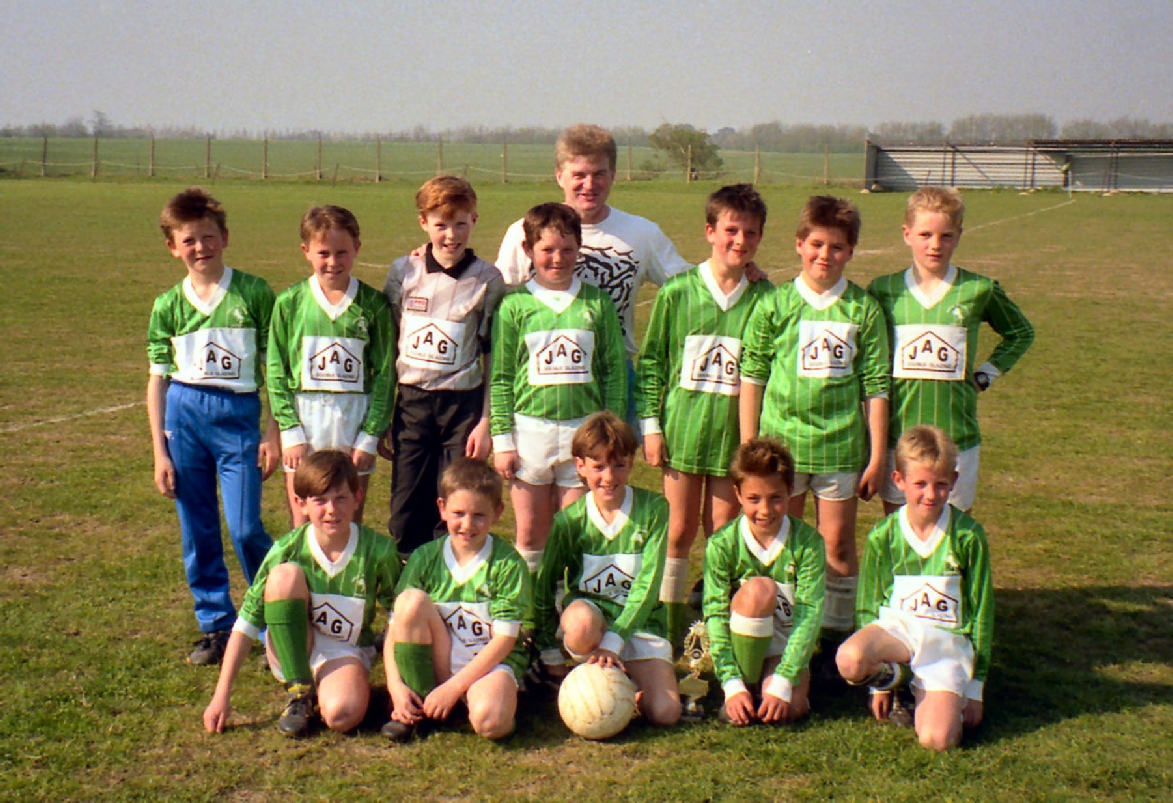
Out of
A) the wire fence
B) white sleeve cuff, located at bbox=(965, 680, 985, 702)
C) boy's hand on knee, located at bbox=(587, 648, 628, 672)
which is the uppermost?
the wire fence

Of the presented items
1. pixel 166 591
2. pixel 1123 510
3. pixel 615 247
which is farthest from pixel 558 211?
pixel 1123 510

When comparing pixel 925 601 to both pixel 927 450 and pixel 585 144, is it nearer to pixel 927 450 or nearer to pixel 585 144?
pixel 927 450

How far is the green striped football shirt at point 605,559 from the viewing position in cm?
404

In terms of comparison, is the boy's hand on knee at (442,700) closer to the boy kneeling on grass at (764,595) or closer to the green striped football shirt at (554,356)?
the boy kneeling on grass at (764,595)

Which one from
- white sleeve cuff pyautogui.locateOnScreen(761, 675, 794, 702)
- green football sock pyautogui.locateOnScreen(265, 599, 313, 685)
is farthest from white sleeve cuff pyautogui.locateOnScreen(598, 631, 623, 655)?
green football sock pyautogui.locateOnScreen(265, 599, 313, 685)

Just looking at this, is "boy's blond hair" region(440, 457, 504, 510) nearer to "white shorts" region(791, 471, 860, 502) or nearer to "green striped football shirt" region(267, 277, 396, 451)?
"green striped football shirt" region(267, 277, 396, 451)

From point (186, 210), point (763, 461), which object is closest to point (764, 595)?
point (763, 461)

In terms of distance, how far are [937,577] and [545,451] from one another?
5.01 ft

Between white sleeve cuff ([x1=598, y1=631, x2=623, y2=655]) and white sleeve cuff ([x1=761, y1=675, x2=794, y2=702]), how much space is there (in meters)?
0.52

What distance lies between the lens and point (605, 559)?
4.05 meters

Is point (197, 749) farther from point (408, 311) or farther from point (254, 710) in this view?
point (408, 311)

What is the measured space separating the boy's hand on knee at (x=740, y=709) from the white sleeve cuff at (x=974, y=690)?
0.73m

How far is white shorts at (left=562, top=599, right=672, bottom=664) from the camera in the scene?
3943 mm

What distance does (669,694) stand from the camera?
3.84 metres
